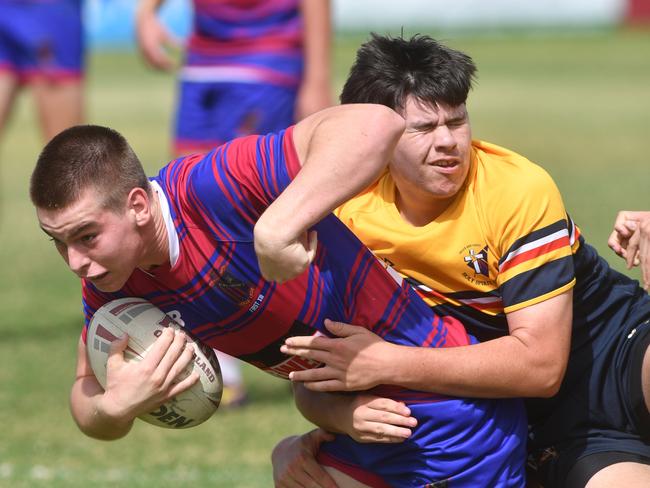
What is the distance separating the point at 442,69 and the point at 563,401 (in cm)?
117

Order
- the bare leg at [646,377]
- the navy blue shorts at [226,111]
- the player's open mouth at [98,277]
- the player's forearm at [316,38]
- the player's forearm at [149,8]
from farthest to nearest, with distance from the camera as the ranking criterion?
the player's forearm at [149,8]
the navy blue shorts at [226,111]
the player's forearm at [316,38]
the bare leg at [646,377]
the player's open mouth at [98,277]

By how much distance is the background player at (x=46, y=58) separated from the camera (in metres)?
8.22

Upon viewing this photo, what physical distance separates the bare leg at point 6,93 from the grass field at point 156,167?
1.45 metres

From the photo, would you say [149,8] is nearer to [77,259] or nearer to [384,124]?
[77,259]

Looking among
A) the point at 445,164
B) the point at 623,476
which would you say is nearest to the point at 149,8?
the point at 445,164

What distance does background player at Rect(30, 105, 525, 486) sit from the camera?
3.31 meters

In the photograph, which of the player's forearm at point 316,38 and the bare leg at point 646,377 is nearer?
the bare leg at point 646,377

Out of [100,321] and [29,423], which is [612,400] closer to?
[100,321]

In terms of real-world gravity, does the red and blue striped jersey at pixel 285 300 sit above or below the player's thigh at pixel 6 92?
above

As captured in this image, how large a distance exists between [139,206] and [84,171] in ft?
0.61

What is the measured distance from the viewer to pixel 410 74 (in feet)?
12.9

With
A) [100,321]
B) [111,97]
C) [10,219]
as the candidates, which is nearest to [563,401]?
[100,321]

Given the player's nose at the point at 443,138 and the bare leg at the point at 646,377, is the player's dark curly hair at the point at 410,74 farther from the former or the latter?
the bare leg at the point at 646,377

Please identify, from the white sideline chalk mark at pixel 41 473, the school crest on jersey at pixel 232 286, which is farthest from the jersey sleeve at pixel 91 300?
the white sideline chalk mark at pixel 41 473
